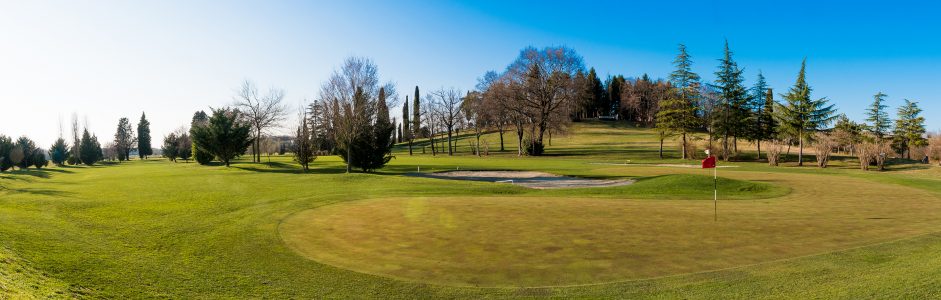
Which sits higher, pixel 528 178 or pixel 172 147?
pixel 172 147

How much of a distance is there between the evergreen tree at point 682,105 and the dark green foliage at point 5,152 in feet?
236

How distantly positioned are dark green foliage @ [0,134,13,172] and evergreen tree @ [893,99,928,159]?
104 m

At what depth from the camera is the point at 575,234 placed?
39.9 feet

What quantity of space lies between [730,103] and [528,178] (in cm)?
3887

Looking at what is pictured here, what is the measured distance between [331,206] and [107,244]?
25.9ft

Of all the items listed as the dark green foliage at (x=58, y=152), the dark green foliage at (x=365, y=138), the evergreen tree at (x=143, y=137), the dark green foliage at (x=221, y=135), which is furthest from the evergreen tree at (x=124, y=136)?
the dark green foliage at (x=365, y=138)

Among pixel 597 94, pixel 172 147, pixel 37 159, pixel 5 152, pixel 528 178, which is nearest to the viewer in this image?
pixel 528 178

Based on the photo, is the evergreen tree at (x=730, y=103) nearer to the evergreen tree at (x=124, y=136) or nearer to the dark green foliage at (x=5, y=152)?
the dark green foliage at (x=5, y=152)

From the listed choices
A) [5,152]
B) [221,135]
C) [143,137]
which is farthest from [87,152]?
[143,137]

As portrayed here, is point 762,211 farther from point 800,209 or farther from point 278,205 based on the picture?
point 278,205

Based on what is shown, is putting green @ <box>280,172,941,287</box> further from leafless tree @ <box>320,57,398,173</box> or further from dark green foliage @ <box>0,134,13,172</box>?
dark green foliage @ <box>0,134,13,172</box>

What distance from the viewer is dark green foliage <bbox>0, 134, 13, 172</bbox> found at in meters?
45.2

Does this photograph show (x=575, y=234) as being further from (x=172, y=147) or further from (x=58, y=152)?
(x=58, y=152)

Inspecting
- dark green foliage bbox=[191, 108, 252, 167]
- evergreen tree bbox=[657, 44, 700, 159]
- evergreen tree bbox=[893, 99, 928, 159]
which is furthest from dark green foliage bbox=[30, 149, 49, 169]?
evergreen tree bbox=[893, 99, 928, 159]
